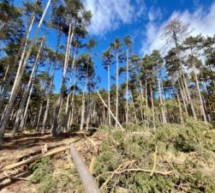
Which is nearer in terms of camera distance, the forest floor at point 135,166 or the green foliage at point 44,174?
the forest floor at point 135,166

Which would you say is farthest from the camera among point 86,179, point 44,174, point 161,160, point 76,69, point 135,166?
point 76,69

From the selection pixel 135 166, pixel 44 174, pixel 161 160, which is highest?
pixel 161 160

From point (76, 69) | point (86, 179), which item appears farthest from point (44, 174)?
point (76, 69)

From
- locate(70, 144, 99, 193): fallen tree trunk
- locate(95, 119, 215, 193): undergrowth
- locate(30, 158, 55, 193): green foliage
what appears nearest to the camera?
locate(70, 144, 99, 193): fallen tree trunk

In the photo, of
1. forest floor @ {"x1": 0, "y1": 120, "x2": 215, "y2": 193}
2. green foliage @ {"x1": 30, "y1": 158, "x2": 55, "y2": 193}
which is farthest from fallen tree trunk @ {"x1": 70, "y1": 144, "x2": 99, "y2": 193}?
green foliage @ {"x1": 30, "y1": 158, "x2": 55, "y2": 193}

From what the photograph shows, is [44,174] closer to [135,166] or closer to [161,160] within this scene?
[135,166]

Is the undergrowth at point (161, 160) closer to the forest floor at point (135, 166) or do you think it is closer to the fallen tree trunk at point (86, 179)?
the forest floor at point (135, 166)

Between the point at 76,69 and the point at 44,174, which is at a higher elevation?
the point at 76,69

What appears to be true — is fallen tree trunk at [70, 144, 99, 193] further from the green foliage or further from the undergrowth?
the green foliage

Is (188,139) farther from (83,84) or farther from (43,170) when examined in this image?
(83,84)

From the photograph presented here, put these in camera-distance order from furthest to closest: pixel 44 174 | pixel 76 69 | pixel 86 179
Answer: pixel 76 69
pixel 44 174
pixel 86 179

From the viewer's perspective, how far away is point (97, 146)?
19.5 feet

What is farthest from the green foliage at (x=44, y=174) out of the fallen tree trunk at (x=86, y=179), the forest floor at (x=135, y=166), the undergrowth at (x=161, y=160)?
the undergrowth at (x=161, y=160)

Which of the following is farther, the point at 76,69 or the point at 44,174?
the point at 76,69
